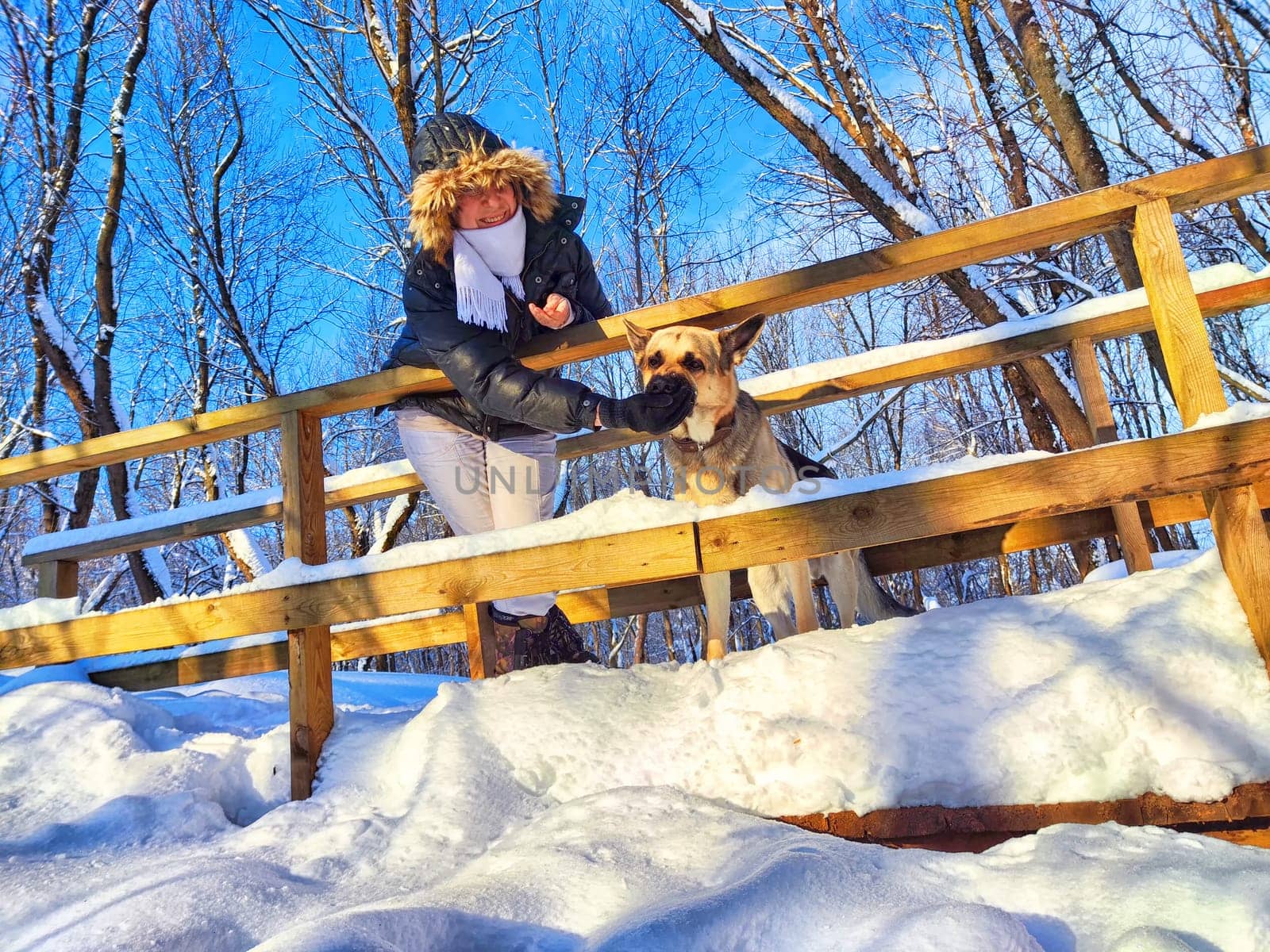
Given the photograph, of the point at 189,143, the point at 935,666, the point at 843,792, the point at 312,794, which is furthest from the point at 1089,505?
the point at 189,143

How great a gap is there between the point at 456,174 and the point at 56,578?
124 inches

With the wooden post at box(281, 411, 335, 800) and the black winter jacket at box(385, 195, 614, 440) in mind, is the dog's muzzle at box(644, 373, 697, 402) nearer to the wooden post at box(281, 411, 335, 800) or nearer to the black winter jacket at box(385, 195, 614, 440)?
the black winter jacket at box(385, 195, 614, 440)

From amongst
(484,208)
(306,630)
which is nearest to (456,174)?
(484,208)

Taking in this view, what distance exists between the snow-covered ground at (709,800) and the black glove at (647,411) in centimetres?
83

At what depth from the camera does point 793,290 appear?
2512mm

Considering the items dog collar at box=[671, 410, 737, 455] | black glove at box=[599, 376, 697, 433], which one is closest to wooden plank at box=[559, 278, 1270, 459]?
dog collar at box=[671, 410, 737, 455]

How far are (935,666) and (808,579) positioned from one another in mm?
1415

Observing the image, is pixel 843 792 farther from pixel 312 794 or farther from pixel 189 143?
pixel 189 143

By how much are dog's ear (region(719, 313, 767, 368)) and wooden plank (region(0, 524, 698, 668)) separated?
145 centimetres

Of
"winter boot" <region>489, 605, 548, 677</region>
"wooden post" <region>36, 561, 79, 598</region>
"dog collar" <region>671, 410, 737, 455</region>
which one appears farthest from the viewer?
"wooden post" <region>36, 561, 79, 598</region>

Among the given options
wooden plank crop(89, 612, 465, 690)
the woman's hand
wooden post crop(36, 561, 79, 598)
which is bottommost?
wooden plank crop(89, 612, 465, 690)

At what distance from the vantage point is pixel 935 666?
2.02 metres

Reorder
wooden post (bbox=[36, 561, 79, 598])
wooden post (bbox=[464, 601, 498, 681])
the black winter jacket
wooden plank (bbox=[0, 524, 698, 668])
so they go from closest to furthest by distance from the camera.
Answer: wooden plank (bbox=[0, 524, 698, 668])
the black winter jacket
wooden post (bbox=[464, 601, 498, 681])
wooden post (bbox=[36, 561, 79, 598])

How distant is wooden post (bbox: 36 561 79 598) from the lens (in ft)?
13.0
